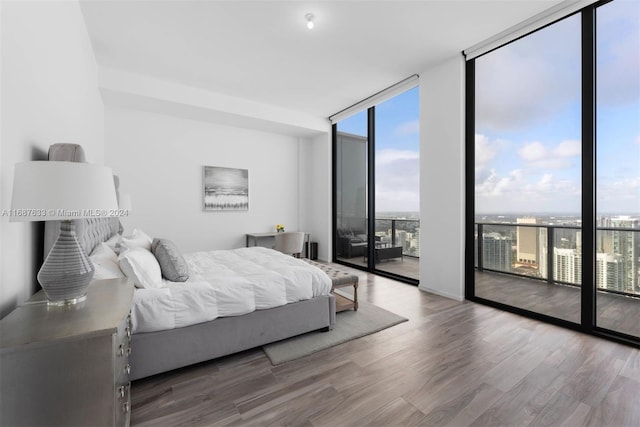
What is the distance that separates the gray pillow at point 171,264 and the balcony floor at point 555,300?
3.30 m

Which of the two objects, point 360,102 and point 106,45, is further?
point 360,102

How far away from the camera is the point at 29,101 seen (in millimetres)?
1462

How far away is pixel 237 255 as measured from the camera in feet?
11.2

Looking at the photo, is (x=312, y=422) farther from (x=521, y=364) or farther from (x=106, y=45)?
(x=106, y=45)

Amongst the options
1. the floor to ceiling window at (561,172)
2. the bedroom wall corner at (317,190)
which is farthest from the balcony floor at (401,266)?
the bedroom wall corner at (317,190)

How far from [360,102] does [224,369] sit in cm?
448

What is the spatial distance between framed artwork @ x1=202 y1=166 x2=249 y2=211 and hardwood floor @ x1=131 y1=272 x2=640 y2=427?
11.1 ft

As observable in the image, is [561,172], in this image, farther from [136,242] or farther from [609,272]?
[136,242]

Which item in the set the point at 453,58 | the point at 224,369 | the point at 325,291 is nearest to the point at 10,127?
the point at 224,369

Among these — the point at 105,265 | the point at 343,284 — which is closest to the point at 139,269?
the point at 105,265

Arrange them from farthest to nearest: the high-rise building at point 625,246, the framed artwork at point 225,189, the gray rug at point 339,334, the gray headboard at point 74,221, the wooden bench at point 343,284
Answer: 1. the framed artwork at point 225,189
2. the wooden bench at point 343,284
3. the high-rise building at point 625,246
4. the gray rug at point 339,334
5. the gray headboard at point 74,221

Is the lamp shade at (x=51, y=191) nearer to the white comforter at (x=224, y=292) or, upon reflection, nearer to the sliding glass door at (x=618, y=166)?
the white comforter at (x=224, y=292)

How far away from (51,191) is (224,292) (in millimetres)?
1260

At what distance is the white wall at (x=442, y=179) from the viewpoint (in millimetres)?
3451
